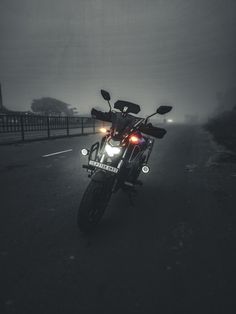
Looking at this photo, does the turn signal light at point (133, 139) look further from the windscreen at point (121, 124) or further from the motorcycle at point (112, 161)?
the windscreen at point (121, 124)

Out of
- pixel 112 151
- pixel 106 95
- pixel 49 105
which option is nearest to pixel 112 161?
pixel 112 151

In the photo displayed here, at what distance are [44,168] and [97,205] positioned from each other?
12.6 ft

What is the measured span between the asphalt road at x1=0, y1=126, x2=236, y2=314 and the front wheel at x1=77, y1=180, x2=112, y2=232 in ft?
0.54

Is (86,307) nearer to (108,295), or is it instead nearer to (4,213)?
(108,295)

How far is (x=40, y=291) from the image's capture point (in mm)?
1857

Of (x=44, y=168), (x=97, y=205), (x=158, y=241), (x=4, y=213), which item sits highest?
(x=97, y=205)

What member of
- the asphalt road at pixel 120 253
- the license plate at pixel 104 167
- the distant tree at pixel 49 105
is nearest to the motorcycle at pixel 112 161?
the license plate at pixel 104 167

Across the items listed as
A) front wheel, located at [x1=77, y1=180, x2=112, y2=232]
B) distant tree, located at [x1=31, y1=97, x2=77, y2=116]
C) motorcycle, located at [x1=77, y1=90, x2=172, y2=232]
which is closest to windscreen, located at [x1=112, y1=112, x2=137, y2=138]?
motorcycle, located at [x1=77, y1=90, x2=172, y2=232]

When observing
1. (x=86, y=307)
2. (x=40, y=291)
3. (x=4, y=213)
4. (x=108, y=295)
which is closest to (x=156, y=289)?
(x=108, y=295)

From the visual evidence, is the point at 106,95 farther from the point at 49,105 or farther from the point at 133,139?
the point at 49,105

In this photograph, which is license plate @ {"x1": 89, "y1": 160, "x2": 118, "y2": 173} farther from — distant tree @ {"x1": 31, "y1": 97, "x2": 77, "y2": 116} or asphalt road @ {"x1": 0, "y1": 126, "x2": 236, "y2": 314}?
distant tree @ {"x1": 31, "y1": 97, "x2": 77, "y2": 116}

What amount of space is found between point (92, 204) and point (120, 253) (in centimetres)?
70

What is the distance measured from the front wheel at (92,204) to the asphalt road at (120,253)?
0.54 feet

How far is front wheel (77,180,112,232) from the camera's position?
2.74m
